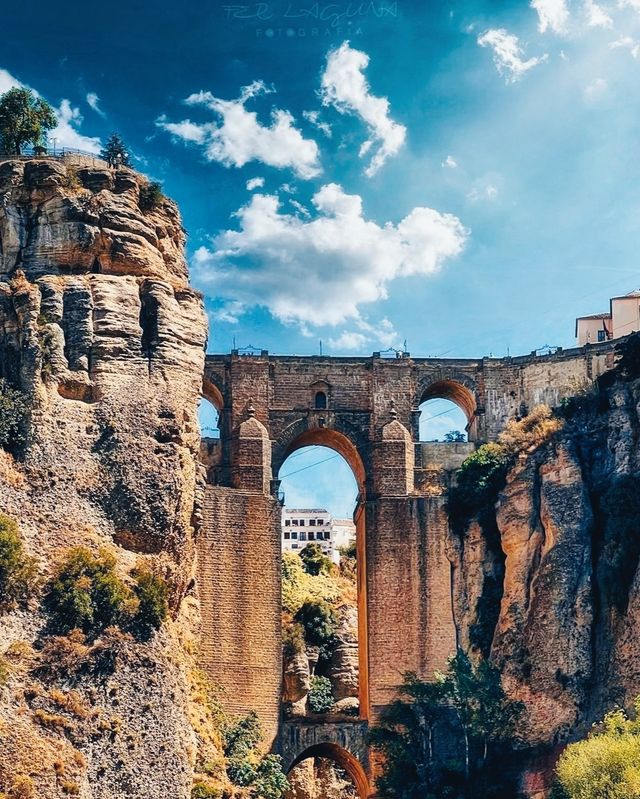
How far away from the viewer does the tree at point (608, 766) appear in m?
31.6

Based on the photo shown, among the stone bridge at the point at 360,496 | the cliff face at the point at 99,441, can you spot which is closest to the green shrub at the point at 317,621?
the stone bridge at the point at 360,496

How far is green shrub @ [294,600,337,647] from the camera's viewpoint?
52500 mm

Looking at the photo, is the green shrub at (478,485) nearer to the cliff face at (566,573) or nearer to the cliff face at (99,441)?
the cliff face at (566,573)

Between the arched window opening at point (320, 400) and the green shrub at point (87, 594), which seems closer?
the green shrub at point (87, 594)

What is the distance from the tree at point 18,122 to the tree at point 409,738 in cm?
2268

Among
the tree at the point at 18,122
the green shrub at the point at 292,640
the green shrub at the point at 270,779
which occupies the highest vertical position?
the tree at the point at 18,122

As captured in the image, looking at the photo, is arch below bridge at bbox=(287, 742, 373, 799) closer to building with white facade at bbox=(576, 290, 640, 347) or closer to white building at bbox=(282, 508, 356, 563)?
building with white facade at bbox=(576, 290, 640, 347)

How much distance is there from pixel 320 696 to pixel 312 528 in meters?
47.6

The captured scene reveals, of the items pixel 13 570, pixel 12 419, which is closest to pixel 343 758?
pixel 13 570

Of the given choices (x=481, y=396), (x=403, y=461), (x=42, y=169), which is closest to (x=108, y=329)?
(x=42, y=169)

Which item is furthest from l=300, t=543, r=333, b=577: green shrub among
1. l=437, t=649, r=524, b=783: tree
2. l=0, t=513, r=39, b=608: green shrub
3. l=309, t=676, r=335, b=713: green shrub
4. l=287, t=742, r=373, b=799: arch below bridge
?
l=0, t=513, r=39, b=608: green shrub

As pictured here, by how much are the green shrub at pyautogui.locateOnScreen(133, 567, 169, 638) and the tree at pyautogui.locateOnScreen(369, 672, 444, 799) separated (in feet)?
39.4

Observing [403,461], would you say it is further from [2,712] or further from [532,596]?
[2,712]

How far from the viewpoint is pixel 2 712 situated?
98.9 ft
